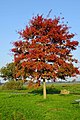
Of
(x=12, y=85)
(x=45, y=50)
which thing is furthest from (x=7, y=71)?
(x=45, y=50)

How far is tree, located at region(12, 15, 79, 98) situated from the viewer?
36469mm

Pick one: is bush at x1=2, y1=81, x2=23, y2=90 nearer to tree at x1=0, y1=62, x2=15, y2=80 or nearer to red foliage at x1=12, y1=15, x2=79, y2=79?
tree at x1=0, y1=62, x2=15, y2=80

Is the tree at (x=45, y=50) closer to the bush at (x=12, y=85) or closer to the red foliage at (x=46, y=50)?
the red foliage at (x=46, y=50)

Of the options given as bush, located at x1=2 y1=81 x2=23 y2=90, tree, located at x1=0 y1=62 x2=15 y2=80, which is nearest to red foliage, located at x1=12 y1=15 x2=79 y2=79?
bush, located at x1=2 y1=81 x2=23 y2=90

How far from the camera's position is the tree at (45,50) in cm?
3647

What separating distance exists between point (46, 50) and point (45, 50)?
0.43ft

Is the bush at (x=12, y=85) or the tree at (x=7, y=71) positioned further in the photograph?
the tree at (x=7, y=71)

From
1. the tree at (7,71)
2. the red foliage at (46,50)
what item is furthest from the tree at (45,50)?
the tree at (7,71)

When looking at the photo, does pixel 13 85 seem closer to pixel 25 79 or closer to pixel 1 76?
pixel 1 76

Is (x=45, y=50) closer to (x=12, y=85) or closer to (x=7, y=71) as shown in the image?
(x=12, y=85)

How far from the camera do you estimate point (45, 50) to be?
36.8m

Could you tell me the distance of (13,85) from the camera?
252 feet

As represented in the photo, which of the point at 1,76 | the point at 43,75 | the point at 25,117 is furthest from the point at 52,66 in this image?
the point at 1,76

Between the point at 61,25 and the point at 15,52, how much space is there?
21.3 feet
